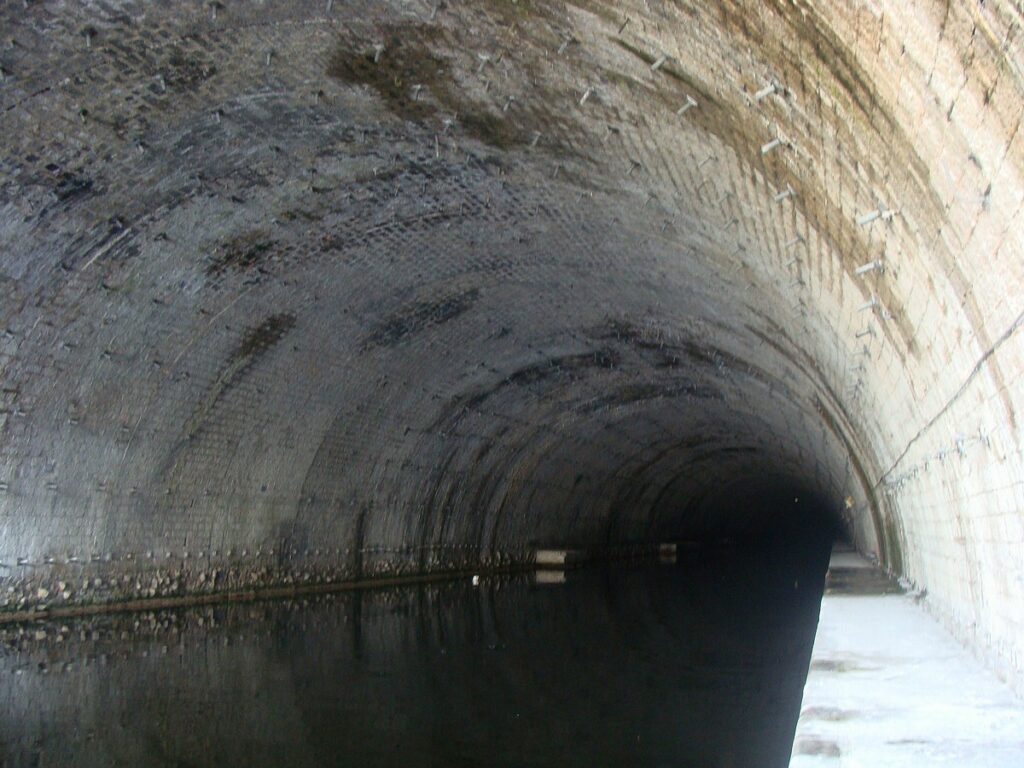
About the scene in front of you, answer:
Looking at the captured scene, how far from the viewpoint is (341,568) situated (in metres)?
16.5

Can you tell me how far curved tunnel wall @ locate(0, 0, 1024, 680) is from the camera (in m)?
4.63

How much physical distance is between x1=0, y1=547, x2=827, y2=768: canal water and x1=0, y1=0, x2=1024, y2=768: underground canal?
2.2 inches

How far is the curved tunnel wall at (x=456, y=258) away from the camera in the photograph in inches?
182

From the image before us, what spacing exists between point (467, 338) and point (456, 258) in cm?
315

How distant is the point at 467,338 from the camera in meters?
14.4

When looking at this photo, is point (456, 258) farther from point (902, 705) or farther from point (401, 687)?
point (902, 705)

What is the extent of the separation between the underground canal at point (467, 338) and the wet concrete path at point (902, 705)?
0.04 metres

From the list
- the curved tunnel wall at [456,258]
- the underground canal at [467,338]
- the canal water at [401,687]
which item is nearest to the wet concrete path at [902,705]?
the underground canal at [467,338]

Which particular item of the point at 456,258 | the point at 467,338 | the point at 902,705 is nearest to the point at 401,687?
the point at 902,705

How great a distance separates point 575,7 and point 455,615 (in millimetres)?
9600

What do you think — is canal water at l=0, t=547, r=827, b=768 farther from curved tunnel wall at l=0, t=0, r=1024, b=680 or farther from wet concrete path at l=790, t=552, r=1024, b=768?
curved tunnel wall at l=0, t=0, r=1024, b=680

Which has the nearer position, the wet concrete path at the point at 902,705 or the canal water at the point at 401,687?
the wet concrete path at the point at 902,705

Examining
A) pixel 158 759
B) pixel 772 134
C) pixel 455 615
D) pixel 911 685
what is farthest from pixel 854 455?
pixel 158 759

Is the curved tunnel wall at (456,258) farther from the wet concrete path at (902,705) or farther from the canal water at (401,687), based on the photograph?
the canal water at (401,687)
